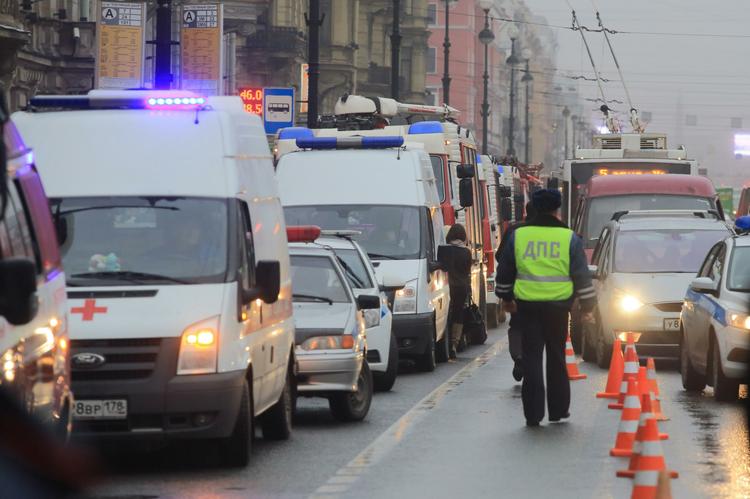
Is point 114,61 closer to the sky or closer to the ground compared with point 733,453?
closer to the sky

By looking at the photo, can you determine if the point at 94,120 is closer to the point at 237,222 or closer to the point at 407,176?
the point at 237,222

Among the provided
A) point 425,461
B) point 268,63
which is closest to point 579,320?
point 425,461

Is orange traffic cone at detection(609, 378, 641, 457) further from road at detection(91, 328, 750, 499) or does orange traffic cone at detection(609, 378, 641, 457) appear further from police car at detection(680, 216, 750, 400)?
police car at detection(680, 216, 750, 400)

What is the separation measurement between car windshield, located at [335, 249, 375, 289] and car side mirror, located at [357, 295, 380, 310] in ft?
6.19

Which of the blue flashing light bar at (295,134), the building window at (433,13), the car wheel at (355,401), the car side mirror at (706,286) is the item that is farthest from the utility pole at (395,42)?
the building window at (433,13)

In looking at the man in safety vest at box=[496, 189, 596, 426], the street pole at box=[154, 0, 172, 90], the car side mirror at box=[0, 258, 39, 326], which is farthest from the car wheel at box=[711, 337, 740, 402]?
the car side mirror at box=[0, 258, 39, 326]

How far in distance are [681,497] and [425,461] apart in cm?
231

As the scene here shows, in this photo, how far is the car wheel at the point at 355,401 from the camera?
603 inches

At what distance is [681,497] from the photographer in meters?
10.7

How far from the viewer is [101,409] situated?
37.8ft

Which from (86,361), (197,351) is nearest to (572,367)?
(197,351)

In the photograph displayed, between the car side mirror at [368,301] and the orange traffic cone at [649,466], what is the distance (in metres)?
6.90

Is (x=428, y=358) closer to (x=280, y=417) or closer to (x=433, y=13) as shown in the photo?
(x=280, y=417)

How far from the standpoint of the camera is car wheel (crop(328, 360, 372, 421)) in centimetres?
1531
